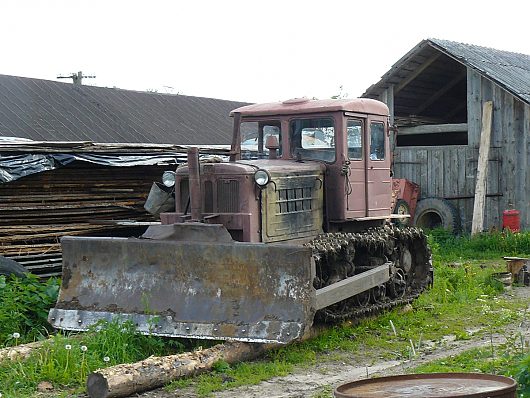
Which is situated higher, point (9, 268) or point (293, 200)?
point (293, 200)

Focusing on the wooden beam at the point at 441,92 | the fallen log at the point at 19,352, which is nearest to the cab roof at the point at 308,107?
the fallen log at the point at 19,352

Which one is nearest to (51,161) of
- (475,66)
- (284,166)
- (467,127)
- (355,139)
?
(284,166)

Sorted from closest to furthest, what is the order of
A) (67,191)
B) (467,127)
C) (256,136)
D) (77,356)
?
1. (77,356)
2. (256,136)
3. (67,191)
4. (467,127)

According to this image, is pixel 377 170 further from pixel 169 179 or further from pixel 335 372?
pixel 335 372

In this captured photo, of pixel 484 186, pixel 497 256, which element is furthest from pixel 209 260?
pixel 484 186

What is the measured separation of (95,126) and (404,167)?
26.6 feet

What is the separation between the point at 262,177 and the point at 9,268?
A: 11.9 ft

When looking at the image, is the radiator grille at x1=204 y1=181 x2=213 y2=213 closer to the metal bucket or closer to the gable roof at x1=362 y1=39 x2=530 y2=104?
the metal bucket

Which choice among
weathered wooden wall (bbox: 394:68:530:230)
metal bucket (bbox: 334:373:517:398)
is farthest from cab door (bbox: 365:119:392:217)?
weathered wooden wall (bbox: 394:68:530:230)

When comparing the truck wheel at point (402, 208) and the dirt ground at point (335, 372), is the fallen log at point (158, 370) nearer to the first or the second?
the dirt ground at point (335, 372)

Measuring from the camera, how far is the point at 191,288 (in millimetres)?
9914

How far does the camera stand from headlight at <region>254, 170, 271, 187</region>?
34.6 ft

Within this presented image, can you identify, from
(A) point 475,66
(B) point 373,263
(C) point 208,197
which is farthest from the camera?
(A) point 475,66

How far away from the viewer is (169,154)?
50.2 feet
